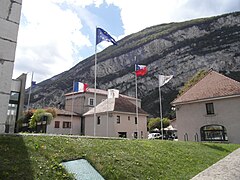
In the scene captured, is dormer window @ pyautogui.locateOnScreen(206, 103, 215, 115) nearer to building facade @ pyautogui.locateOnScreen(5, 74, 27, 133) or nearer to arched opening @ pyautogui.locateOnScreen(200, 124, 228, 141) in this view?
arched opening @ pyautogui.locateOnScreen(200, 124, 228, 141)

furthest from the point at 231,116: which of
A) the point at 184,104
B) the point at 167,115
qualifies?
the point at 167,115

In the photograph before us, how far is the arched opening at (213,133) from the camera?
2555 centimetres

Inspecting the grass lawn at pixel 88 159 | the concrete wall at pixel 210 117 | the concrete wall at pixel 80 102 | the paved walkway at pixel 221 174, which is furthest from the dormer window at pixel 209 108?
the concrete wall at pixel 80 102

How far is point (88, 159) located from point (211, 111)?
22.9 meters

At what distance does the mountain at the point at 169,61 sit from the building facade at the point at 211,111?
6732 centimetres

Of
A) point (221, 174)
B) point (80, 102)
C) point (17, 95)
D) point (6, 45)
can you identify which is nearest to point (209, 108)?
point (221, 174)

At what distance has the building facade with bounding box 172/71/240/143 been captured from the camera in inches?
981

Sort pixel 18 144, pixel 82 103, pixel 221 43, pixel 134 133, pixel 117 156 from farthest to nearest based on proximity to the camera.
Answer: pixel 221 43 < pixel 82 103 < pixel 134 133 < pixel 117 156 < pixel 18 144

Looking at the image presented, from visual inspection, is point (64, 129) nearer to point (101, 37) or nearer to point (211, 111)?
point (101, 37)

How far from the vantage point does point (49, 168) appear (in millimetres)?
6121

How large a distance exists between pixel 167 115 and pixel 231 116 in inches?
2725

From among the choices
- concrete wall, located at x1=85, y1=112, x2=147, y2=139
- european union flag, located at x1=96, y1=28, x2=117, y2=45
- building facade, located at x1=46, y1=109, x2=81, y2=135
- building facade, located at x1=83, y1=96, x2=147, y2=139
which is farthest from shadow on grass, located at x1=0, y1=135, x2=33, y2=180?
building facade, located at x1=46, y1=109, x2=81, y2=135

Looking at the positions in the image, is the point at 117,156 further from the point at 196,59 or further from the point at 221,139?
the point at 196,59

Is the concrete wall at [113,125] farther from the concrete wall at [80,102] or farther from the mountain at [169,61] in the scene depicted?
the mountain at [169,61]
